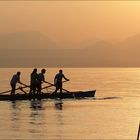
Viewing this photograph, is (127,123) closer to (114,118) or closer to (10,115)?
(114,118)

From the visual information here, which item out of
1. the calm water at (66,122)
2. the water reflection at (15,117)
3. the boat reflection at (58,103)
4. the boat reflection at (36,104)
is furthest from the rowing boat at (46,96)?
the calm water at (66,122)

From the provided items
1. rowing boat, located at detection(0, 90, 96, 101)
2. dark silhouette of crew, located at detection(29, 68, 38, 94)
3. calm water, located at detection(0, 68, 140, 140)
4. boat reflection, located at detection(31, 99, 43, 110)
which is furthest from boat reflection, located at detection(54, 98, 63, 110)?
dark silhouette of crew, located at detection(29, 68, 38, 94)

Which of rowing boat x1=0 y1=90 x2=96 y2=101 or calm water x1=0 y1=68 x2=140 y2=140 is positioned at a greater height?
rowing boat x1=0 y1=90 x2=96 y2=101

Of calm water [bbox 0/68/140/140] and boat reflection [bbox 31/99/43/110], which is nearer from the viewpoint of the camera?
calm water [bbox 0/68/140/140]

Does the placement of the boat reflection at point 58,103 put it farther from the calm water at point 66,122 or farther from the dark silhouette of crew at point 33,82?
the dark silhouette of crew at point 33,82

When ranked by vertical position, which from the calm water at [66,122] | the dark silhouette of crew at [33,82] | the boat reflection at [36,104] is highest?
the dark silhouette of crew at [33,82]

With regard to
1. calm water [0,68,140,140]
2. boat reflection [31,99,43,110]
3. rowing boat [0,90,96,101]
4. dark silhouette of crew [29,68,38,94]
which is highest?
dark silhouette of crew [29,68,38,94]

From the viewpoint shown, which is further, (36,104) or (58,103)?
(58,103)

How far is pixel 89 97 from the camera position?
47.5 meters

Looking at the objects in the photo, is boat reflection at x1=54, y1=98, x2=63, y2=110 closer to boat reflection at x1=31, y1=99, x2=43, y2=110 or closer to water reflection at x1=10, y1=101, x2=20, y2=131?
boat reflection at x1=31, y1=99, x2=43, y2=110

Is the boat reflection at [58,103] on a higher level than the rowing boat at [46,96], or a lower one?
lower

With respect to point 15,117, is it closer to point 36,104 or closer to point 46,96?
point 36,104

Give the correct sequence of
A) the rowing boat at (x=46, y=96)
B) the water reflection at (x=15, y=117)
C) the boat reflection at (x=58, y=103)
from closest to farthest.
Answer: the water reflection at (x=15, y=117), the boat reflection at (x=58, y=103), the rowing boat at (x=46, y=96)

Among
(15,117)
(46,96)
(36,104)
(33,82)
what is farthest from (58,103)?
(15,117)
